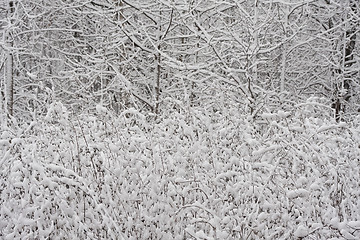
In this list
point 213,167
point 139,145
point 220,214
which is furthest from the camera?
point 139,145

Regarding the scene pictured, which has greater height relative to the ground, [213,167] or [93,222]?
[213,167]

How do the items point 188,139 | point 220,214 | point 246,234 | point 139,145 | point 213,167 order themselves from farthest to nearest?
point 188,139
point 139,145
point 213,167
point 220,214
point 246,234

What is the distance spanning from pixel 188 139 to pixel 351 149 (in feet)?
6.34

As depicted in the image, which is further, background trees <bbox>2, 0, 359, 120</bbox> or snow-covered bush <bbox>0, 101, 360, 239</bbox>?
background trees <bbox>2, 0, 359, 120</bbox>

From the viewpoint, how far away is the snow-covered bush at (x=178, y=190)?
3.02 metres

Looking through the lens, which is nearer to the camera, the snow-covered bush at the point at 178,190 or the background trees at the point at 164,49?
the snow-covered bush at the point at 178,190

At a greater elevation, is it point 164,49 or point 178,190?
point 164,49

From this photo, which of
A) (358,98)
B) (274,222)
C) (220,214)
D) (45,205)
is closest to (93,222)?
(45,205)

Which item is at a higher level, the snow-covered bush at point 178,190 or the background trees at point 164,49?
the background trees at point 164,49

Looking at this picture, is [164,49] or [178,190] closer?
[178,190]

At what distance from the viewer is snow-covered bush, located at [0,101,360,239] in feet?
9.90

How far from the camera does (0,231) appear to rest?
10.9ft

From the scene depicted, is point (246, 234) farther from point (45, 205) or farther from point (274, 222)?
point (45, 205)

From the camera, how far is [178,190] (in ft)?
11.3
